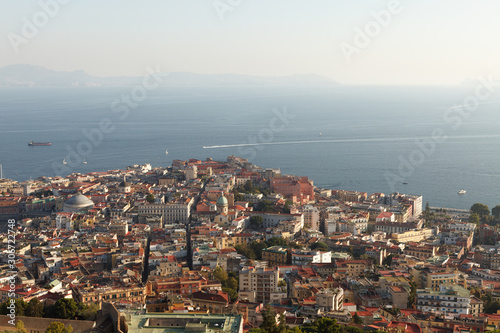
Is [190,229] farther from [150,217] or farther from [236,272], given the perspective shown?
[236,272]

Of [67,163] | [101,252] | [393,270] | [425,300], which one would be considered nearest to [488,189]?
[393,270]

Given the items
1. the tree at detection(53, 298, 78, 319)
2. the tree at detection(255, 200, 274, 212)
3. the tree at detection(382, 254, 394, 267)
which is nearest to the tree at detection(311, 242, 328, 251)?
the tree at detection(382, 254, 394, 267)

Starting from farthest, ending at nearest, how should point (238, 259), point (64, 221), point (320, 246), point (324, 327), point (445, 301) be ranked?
point (64, 221) → point (320, 246) → point (238, 259) → point (445, 301) → point (324, 327)

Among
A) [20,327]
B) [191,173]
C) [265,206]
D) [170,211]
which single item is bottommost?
[170,211]

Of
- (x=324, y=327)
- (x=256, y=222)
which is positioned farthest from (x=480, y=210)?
(x=324, y=327)

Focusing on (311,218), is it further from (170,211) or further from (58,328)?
(58,328)

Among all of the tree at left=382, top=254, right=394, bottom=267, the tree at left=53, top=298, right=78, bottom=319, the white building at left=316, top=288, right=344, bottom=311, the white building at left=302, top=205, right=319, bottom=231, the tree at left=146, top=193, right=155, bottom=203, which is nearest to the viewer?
the tree at left=53, top=298, right=78, bottom=319

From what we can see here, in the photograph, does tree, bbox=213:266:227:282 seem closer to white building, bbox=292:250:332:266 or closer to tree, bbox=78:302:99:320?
white building, bbox=292:250:332:266

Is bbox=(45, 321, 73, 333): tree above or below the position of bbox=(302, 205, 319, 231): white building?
above
